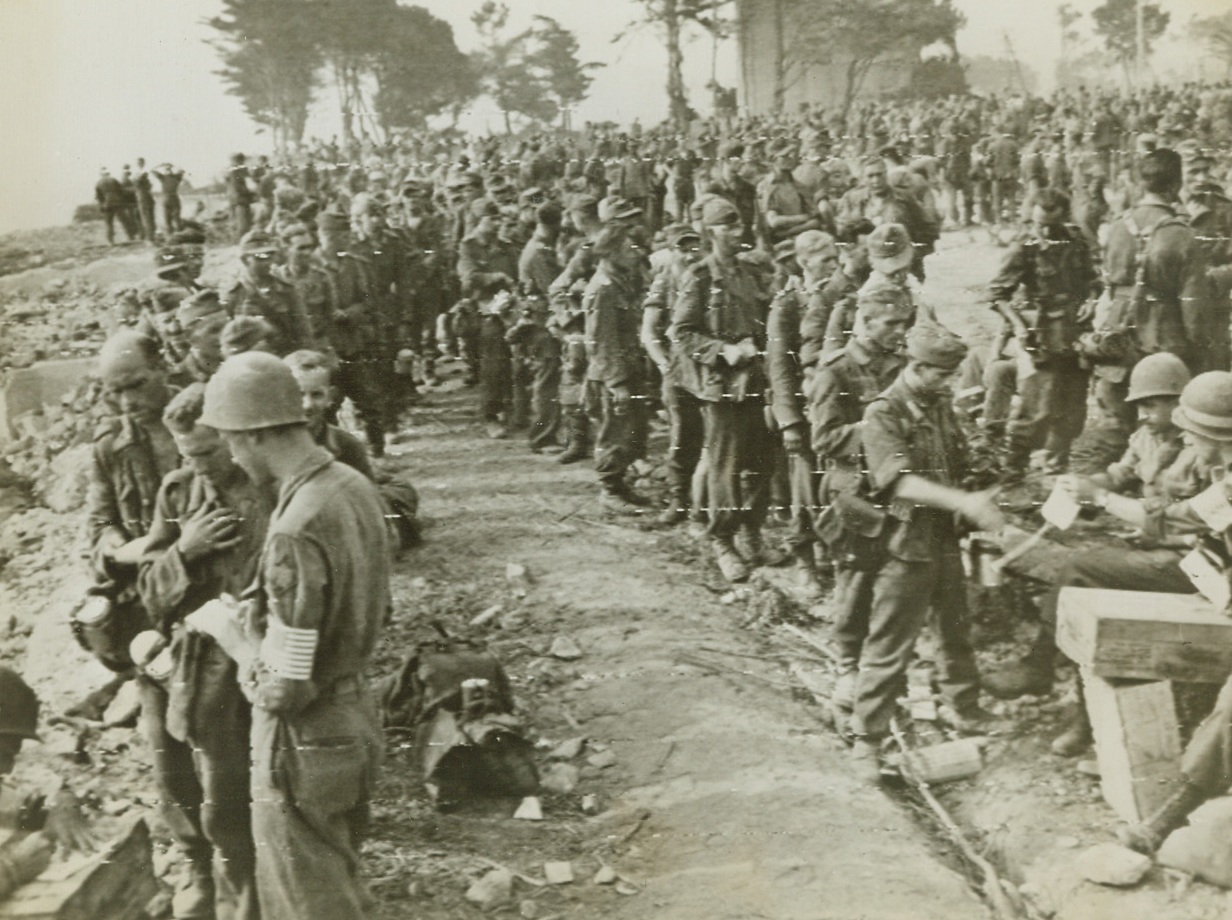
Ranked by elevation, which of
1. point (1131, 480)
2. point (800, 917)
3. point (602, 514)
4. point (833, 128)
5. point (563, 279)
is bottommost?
point (800, 917)

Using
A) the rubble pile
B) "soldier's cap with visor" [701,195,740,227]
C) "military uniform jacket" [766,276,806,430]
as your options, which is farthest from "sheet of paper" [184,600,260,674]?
the rubble pile

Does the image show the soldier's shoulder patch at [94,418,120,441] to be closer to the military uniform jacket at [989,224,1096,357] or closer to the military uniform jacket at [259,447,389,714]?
the military uniform jacket at [259,447,389,714]

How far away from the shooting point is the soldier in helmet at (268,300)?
663 centimetres

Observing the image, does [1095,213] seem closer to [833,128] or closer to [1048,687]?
[833,128]

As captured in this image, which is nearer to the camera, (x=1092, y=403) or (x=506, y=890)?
(x=506, y=890)

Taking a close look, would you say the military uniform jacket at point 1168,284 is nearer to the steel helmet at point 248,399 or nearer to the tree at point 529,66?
the tree at point 529,66

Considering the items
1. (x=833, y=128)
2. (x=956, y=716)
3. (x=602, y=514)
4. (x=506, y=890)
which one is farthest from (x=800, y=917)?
(x=833, y=128)

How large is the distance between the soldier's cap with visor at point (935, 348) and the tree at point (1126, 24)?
2.26m

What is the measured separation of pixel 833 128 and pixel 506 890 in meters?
10.3

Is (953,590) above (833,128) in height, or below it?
below

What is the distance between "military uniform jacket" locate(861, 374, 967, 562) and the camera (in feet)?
15.0

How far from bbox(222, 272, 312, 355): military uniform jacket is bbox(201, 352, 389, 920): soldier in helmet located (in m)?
3.57

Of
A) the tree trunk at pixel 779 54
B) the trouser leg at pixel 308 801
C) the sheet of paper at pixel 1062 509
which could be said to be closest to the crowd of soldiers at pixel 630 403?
the trouser leg at pixel 308 801

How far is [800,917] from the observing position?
396 cm
